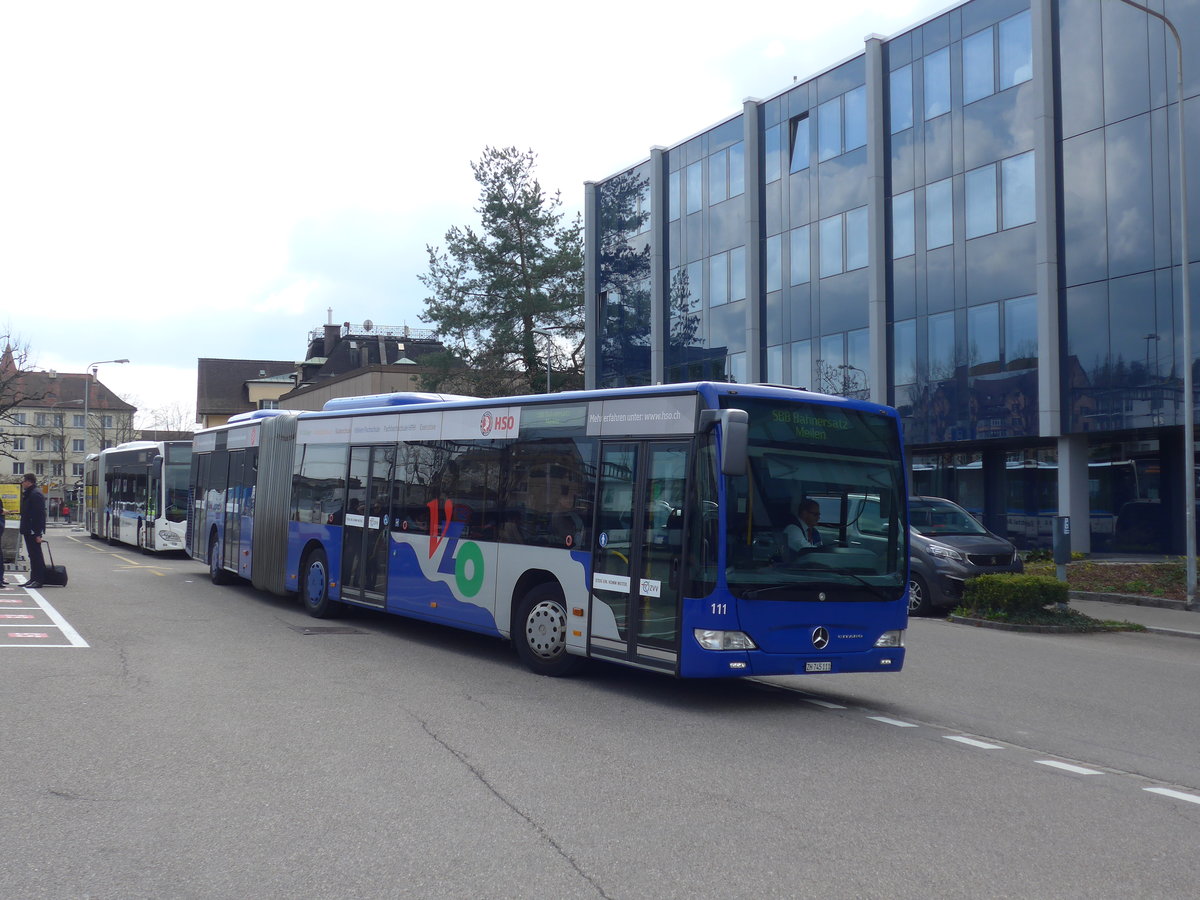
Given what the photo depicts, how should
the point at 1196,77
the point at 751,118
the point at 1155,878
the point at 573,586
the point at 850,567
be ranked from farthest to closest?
1. the point at 751,118
2. the point at 1196,77
3. the point at 573,586
4. the point at 850,567
5. the point at 1155,878

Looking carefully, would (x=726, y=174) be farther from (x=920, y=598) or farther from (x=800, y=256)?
(x=920, y=598)

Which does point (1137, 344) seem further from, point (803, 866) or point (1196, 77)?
point (803, 866)

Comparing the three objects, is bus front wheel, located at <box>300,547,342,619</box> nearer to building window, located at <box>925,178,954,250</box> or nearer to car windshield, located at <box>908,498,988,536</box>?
car windshield, located at <box>908,498,988,536</box>

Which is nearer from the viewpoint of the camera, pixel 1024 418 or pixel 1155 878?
pixel 1155 878

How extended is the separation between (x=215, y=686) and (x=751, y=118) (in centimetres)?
3225

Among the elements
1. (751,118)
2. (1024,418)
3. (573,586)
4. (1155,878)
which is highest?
(751,118)

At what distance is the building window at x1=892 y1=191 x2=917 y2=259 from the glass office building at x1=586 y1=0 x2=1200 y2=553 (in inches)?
2.6

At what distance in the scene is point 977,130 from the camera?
30500 mm

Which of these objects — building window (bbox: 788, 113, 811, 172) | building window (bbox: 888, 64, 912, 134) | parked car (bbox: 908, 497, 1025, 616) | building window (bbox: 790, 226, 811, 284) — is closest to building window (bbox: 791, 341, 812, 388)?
building window (bbox: 790, 226, 811, 284)

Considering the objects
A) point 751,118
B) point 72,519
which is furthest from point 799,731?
point 72,519

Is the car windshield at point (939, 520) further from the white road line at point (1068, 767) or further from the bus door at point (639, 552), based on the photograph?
the white road line at point (1068, 767)

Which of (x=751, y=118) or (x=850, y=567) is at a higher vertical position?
(x=751, y=118)

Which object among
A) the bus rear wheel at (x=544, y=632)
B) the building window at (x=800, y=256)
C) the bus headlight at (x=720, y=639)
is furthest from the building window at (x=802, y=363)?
the bus headlight at (x=720, y=639)

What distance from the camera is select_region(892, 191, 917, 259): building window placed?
32.5m
